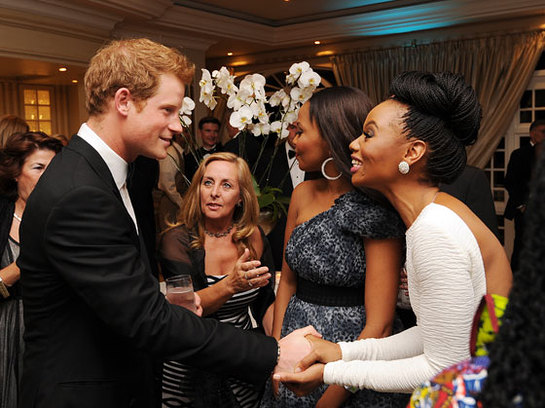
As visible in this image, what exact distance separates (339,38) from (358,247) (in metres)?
7.42

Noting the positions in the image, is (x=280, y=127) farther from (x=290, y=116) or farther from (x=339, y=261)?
(x=339, y=261)

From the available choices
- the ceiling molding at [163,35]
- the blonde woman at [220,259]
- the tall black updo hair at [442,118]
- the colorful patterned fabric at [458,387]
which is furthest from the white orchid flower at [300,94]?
the ceiling molding at [163,35]

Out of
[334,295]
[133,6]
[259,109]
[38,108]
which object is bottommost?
[334,295]

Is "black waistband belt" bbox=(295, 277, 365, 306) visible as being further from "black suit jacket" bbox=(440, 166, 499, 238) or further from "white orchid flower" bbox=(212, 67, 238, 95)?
"black suit jacket" bbox=(440, 166, 499, 238)

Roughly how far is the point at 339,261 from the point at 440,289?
548 mm

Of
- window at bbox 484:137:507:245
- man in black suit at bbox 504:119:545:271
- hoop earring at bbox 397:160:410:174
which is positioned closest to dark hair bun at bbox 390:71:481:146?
hoop earring at bbox 397:160:410:174

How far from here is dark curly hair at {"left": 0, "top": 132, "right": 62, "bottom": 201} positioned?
2.53 metres

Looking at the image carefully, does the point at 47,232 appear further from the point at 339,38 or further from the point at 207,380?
the point at 339,38

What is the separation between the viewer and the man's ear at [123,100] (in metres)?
1.40

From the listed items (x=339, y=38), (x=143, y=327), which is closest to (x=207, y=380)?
(x=143, y=327)

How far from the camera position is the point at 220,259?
2.38 m

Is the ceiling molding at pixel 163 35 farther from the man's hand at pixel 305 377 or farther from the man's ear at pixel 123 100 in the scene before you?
the man's hand at pixel 305 377

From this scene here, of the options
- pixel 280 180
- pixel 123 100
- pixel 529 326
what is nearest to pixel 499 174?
pixel 280 180

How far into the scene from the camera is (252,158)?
3471 mm
